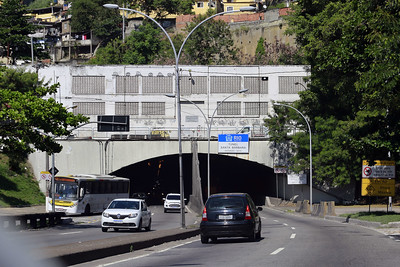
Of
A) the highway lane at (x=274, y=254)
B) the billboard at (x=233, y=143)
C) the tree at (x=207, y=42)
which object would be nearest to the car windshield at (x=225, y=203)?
the highway lane at (x=274, y=254)

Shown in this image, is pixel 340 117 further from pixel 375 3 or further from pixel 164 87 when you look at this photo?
pixel 375 3

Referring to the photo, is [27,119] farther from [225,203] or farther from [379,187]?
[379,187]

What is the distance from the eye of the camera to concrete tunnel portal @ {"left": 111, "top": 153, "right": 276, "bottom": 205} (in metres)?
83.8

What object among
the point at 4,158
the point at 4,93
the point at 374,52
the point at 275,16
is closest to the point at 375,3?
the point at 374,52

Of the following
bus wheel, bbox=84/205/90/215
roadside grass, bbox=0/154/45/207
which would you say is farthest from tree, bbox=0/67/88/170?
roadside grass, bbox=0/154/45/207

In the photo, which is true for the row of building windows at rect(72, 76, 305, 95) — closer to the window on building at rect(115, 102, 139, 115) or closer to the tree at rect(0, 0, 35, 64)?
the window on building at rect(115, 102, 139, 115)

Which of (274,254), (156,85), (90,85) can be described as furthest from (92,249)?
(90,85)

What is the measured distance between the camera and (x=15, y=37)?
314 feet

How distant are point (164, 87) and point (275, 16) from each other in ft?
134

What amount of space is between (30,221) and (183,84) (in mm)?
45237

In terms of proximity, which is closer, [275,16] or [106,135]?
[106,135]

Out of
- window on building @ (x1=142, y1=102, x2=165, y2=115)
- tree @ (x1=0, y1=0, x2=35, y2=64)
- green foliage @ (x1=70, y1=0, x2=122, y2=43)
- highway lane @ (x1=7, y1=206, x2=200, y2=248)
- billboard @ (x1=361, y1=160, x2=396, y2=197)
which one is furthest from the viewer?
green foliage @ (x1=70, y1=0, x2=122, y2=43)

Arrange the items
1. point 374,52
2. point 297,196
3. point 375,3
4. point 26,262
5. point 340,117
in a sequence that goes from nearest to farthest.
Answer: point 26,262
point 374,52
point 375,3
point 340,117
point 297,196

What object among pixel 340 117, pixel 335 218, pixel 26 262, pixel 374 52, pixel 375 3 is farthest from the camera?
pixel 340 117
